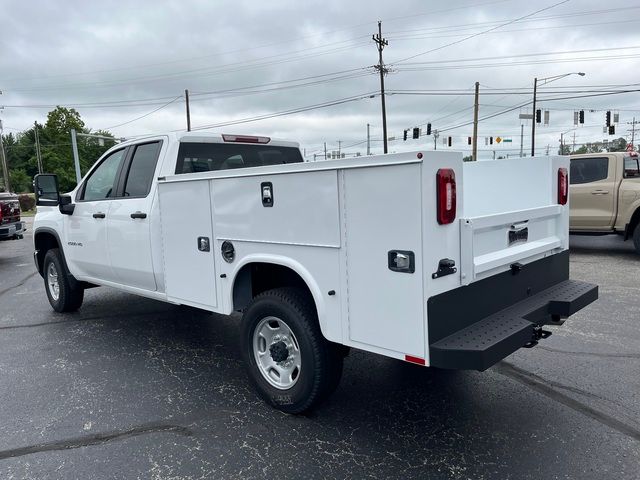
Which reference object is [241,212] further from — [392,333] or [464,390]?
[464,390]

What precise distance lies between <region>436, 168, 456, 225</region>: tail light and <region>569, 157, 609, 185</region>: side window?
8.92 meters

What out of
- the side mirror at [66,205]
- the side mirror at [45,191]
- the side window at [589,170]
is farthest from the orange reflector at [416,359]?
the side window at [589,170]

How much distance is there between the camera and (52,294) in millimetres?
6918

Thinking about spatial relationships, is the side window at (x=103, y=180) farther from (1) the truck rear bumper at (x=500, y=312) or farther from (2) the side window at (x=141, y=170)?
(1) the truck rear bumper at (x=500, y=312)

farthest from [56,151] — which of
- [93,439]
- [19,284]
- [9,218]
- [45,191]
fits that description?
[93,439]

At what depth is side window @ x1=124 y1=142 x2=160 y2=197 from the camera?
4883mm

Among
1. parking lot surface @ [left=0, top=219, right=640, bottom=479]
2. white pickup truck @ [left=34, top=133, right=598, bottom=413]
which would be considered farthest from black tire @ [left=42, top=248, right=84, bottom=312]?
white pickup truck @ [left=34, top=133, right=598, bottom=413]

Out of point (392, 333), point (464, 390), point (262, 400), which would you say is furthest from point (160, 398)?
point (464, 390)

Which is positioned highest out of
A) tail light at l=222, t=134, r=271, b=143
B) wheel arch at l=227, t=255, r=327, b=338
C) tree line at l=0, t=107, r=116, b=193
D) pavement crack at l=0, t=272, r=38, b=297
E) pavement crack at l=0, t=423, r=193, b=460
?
tree line at l=0, t=107, r=116, b=193

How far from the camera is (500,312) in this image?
11.3 feet

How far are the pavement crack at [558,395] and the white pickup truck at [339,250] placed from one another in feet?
1.82

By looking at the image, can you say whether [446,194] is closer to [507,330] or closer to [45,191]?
[507,330]

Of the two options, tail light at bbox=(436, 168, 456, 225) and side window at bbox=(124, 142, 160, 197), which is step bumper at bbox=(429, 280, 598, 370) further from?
side window at bbox=(124, 142, 160, 197)

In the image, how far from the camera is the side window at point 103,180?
214 inches
